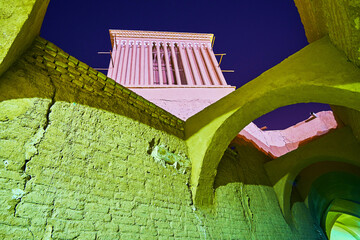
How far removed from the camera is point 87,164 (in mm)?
2475

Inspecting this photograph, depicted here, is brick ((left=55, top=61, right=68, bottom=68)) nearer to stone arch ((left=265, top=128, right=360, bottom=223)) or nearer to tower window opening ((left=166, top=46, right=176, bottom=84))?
stone arch ((left=265, top=128, right=360, bottom=223))

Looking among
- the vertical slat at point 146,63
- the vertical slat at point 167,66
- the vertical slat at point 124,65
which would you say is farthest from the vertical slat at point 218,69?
the vertical slat at point 124,65

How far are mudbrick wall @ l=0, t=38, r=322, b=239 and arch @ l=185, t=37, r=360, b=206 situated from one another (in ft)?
1.05

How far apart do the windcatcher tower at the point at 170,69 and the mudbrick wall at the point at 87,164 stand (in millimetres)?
3850

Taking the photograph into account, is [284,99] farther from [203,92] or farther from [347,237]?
[347,237]

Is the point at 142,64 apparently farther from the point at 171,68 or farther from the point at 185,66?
the point at 185,66

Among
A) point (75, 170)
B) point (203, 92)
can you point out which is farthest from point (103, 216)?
point (203, 92)

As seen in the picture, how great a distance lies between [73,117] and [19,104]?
1.91 feet

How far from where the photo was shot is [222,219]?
3.66 meters

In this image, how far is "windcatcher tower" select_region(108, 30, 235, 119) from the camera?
805cm

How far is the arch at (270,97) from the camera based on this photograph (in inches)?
104

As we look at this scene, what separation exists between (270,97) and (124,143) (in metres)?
2.62

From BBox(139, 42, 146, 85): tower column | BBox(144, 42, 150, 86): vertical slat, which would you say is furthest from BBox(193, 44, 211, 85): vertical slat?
BBox(139, 42, 146, 85): tower column

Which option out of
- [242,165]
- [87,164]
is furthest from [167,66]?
[87,164]
